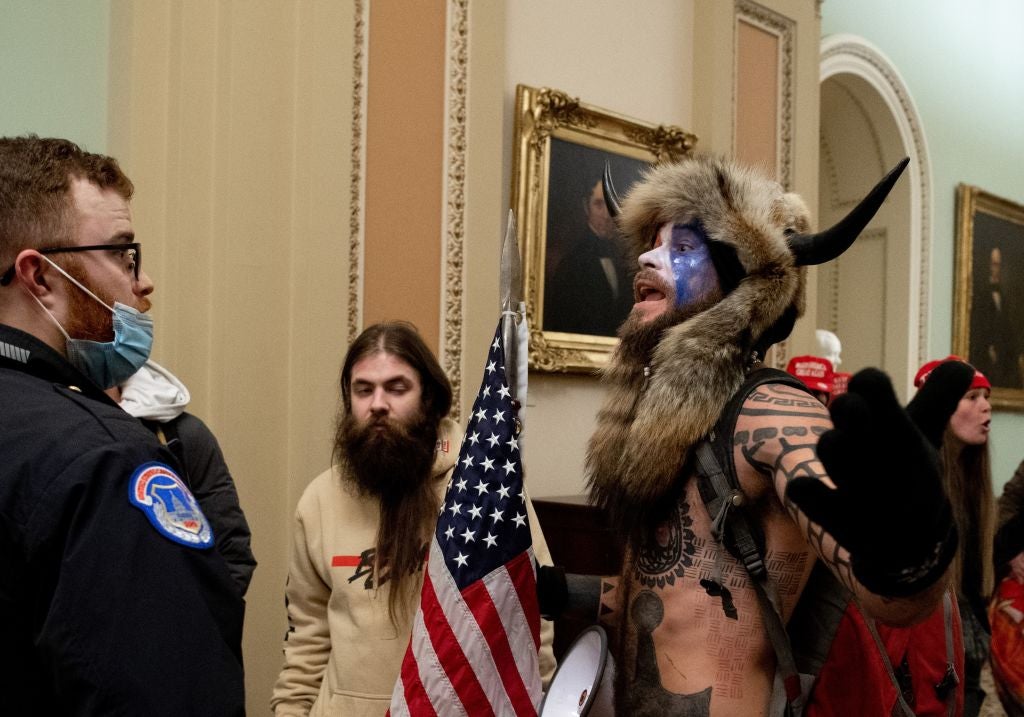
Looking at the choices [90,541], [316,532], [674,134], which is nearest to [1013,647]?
[316,532]

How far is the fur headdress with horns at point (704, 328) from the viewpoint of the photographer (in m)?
1.98

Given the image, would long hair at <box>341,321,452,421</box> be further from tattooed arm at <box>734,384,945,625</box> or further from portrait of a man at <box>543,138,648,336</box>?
portrait of a man at <box>543,138,648,336</box>

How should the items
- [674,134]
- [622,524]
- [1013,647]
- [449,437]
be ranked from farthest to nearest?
[674,134]
[1013,647]
[449,437]
[622,524]

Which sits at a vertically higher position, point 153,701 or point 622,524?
point 622,524

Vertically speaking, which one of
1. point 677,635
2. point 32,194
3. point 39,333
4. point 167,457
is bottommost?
point 677,635

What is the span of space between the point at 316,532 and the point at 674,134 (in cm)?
345

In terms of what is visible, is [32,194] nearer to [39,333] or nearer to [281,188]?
[39,333]

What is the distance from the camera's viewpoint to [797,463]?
1.69 m

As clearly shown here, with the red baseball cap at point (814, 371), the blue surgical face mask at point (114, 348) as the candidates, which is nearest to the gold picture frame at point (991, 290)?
the red baseball cap at point (814, 371)

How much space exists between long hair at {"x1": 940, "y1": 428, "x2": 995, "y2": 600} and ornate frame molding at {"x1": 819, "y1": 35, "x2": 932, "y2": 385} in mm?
4830

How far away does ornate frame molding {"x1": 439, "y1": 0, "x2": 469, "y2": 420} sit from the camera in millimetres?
4133

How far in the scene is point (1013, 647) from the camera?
3.51m

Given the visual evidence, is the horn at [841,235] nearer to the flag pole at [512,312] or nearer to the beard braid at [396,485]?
the flag pole at [512,312]

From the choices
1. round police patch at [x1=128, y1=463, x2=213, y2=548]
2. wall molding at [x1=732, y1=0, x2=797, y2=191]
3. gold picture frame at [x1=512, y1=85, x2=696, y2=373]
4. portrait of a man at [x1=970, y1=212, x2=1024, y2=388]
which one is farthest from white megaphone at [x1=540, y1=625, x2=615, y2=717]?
portrait of a man at [x1=970, y1=212, x2=1024, y2=388]
